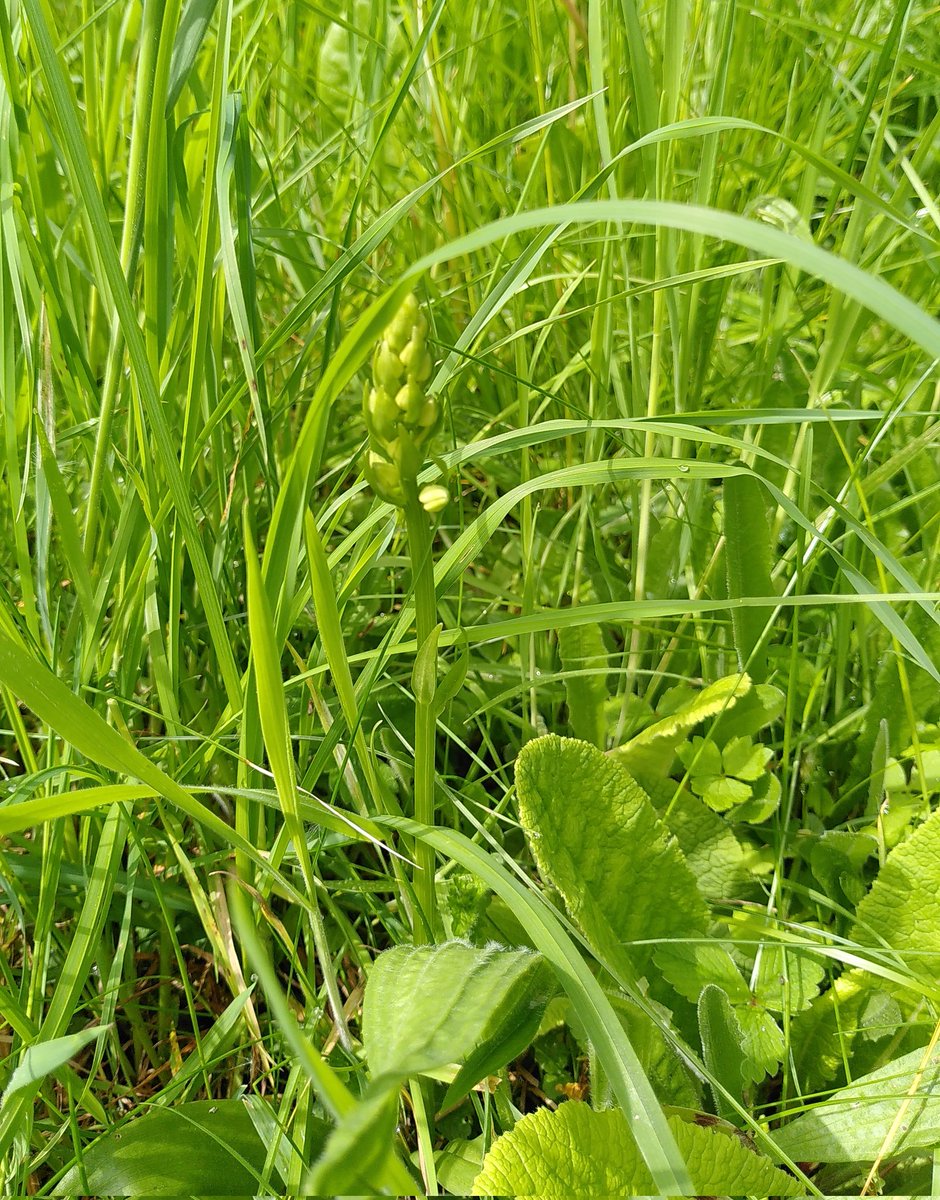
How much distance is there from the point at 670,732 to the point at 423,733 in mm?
492

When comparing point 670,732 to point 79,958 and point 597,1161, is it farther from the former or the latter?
point 79,958

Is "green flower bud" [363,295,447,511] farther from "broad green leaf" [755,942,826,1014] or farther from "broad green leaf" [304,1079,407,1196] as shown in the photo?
"broad green leaf" [755,942,826,1014]

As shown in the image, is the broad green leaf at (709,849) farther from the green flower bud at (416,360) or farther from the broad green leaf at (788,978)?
the green flower bud at (416,360)

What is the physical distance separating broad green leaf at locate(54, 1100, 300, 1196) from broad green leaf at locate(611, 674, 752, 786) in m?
0.56

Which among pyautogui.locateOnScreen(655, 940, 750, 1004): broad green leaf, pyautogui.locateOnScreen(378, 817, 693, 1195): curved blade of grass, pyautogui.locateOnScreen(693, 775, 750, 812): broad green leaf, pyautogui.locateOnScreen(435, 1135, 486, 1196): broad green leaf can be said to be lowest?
pyautogui.locateOnScreen(435, 1135, 486, 1196): broad green leaf

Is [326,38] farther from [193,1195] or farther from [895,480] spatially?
[193,1195]

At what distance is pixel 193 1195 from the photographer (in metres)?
0.93

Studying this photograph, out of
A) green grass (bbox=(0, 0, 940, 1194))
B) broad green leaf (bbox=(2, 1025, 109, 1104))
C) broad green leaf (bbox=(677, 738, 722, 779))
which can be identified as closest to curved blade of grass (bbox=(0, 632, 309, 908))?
green grass (bbox=(0, 0, 940, 1194))

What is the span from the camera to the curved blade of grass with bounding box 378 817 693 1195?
72cm

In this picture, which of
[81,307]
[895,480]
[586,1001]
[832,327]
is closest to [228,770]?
[586,1001]

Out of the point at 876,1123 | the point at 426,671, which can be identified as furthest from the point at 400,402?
the point at 876,1123

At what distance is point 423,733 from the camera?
2.76ft

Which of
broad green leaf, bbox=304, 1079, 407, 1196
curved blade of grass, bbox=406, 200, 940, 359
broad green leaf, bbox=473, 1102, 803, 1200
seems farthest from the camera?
broad green leaf, bbox=473, 1102, 803, 1200

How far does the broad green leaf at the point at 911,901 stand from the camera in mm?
1097
